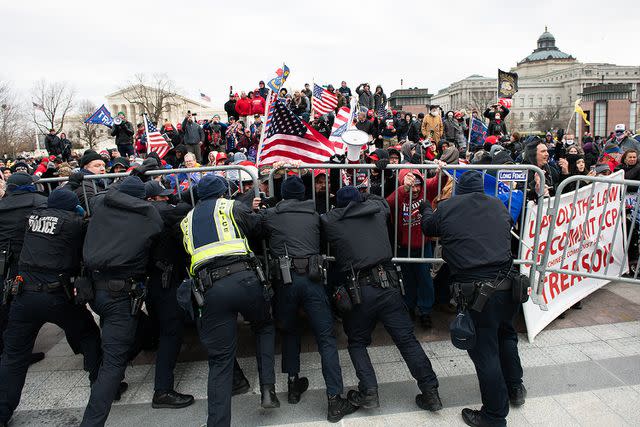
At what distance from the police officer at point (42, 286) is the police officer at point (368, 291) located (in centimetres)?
238

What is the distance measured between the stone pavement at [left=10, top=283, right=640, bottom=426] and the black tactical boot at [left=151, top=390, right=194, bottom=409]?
2.2 inches

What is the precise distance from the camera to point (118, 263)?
12.6 ft

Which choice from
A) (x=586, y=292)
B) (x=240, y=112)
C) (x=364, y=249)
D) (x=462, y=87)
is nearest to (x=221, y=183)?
(x=364, y=249)

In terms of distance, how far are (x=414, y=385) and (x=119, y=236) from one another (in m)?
3.11

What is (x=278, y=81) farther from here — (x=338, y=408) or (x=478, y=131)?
(x=338, y=408)

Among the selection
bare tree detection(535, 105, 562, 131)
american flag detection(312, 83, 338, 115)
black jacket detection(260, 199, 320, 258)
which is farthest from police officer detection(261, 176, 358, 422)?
bare tree detection(535, 105, 562, 131)

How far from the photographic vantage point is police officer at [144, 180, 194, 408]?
13.8 feet

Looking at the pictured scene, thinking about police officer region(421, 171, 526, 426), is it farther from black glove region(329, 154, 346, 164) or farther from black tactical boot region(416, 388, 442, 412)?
black glove region(329, 154, 346, 164)

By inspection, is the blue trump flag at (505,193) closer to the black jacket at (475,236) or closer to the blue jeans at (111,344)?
the black jacket at (475,236)

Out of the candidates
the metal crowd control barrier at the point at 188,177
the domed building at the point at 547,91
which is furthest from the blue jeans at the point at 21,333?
the domed building at the point at 547,91

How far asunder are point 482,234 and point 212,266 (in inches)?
90.7

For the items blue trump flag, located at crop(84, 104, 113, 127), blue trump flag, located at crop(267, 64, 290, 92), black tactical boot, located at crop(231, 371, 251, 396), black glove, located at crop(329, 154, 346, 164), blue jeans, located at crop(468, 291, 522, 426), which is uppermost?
blue trump flag, located at crop(267, 64, 290, 92)

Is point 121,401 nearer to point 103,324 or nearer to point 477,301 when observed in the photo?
point 103,324

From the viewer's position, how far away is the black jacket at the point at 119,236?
3.84m
